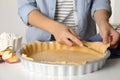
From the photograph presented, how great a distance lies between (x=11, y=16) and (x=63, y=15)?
1.02 m

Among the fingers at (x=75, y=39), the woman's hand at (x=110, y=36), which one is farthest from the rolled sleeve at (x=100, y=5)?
the fingers at (x=75, y=39)

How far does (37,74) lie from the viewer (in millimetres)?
649

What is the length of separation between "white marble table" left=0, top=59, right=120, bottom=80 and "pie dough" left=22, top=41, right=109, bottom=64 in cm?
4

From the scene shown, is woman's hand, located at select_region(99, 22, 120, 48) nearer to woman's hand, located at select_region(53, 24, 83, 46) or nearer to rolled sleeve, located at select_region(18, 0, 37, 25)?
woman's hand, located at select_region(53, 24, 83, 46)

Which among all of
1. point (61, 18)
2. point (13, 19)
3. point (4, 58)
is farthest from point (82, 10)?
point (13, 19)

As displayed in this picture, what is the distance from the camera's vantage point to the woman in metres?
0.84

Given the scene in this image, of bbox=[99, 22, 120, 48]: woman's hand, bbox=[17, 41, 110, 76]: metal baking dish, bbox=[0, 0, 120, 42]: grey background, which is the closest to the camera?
bbox=[17, 41, 110, 76]: metal baking dish

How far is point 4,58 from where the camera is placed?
2.42ft

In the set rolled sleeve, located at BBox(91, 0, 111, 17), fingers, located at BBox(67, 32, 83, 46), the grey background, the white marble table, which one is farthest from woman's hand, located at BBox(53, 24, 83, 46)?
the grey background

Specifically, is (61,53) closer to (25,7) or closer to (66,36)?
(66,36)

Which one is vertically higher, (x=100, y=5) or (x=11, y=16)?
(x=100, y=5)

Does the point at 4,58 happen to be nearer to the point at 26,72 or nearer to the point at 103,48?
the point at 26,72

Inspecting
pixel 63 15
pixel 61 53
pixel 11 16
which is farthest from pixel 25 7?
pixel 11 16

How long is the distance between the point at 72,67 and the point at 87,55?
0.11 meters
